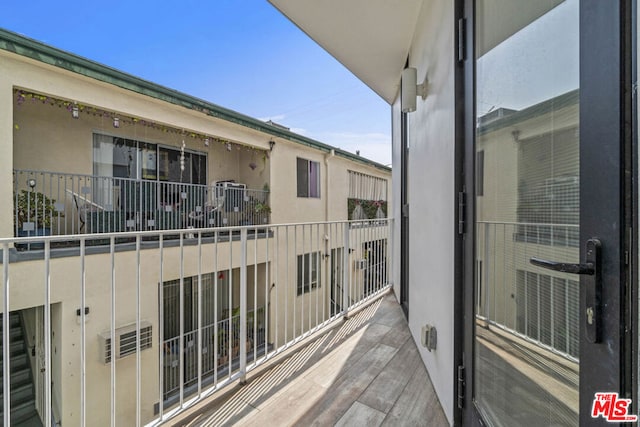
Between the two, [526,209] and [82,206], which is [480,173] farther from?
[82,206]

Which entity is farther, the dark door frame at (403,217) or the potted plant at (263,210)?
the potted plant at (263,210)

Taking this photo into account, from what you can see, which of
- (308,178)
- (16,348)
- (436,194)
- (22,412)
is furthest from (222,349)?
(436,194)

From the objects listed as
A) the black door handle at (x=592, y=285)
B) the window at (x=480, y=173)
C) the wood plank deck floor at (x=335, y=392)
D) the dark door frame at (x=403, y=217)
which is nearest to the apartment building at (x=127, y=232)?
the wood plank deck floor at (x=335, y=392)

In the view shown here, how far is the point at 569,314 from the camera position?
0.70 m

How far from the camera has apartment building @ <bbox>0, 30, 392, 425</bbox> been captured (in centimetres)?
323

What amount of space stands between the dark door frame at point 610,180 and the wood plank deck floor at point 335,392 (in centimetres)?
112

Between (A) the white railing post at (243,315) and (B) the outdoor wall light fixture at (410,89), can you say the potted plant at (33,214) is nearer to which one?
(A) the white railing post at (243,315)

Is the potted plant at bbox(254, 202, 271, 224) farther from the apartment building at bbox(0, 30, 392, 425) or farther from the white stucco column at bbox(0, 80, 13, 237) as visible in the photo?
the white stucco column at bbox(0, 80, 13, 237)

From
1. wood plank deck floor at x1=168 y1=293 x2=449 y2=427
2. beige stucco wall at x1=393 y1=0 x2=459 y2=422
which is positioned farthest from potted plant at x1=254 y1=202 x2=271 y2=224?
beige stucco wall at x1=393 y1=0 x2=459 y2=422

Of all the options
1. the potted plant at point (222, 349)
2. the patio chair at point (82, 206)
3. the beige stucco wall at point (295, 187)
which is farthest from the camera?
the beige stucco wall at point (295, 187)

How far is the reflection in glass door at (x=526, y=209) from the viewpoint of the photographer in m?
0.71

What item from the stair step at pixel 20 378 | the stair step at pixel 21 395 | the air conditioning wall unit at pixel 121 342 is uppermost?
the air conditioning wall unit at pixel 121 342

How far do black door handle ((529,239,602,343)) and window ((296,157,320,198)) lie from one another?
698 cm

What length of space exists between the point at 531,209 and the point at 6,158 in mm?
5063
